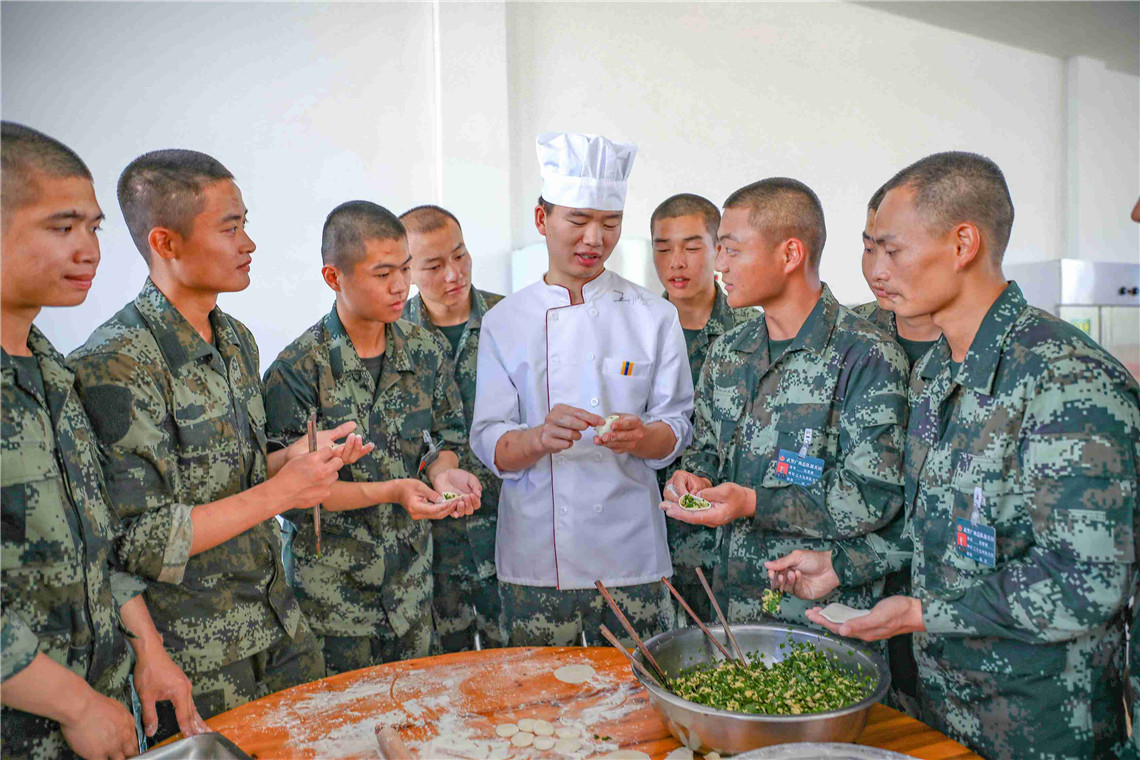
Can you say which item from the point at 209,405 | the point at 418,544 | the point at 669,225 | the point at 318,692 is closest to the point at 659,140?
the point at 669,225

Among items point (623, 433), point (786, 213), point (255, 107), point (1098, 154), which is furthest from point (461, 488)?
point (1098, 154)

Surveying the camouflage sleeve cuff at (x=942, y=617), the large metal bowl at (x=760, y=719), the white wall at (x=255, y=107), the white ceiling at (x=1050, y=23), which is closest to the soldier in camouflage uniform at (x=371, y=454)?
the large metal bowl at (x=760, y=719)

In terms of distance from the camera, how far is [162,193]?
184 cm

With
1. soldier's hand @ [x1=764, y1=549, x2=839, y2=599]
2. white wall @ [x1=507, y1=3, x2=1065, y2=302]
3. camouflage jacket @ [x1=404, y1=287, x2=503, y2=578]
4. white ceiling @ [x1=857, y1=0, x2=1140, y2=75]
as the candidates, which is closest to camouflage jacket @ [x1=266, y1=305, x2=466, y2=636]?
camouflage jacket @ [x1=404, y1=287, x2=503, y2=578]

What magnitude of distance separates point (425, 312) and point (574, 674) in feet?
6.22

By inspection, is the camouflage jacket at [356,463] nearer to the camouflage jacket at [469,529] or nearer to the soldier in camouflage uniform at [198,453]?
the soldier in camouflage uniform at [198,453]

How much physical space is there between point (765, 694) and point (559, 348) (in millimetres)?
1235

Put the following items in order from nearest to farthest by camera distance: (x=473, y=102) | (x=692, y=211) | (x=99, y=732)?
1. (x=99, y=732)
2. (x=692, y=211)
3. (x=473, y=102)

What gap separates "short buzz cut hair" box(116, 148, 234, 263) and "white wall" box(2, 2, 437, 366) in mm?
2137

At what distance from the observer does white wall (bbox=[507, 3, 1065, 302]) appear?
481cm

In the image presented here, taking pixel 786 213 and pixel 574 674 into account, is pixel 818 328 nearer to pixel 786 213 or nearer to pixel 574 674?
pixel 786 213

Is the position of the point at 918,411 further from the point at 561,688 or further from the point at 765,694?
the point at 561,688

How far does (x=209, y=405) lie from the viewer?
1.81 m

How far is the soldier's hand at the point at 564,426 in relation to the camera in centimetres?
212
